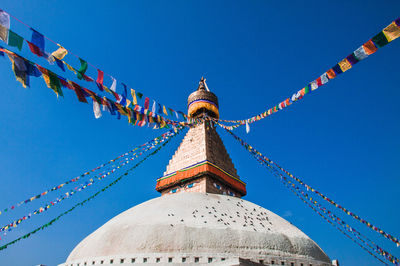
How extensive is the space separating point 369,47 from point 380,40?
28 centimetres

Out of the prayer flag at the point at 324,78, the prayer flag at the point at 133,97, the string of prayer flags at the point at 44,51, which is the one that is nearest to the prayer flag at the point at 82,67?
the string of prayer flags at the point at 44,51

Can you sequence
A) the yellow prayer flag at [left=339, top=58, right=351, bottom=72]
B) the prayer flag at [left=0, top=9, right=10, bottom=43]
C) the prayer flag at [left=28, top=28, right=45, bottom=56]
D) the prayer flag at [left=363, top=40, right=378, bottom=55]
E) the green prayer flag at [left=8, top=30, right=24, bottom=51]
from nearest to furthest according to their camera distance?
1. the prayer flag at [left=0, top=9, right=10, bottom=43]
2. the green prayer flag at [left=8, top=30, right=24, bottom=51]
3. the prayer flag at [left=28, top=28, right=45, bottom=56]
4. the prayer flag at [left=363, top=40, right=378, bottom=55]
5. the yellow prayer flag at [left=339, top=58, right=351, bottom=72]

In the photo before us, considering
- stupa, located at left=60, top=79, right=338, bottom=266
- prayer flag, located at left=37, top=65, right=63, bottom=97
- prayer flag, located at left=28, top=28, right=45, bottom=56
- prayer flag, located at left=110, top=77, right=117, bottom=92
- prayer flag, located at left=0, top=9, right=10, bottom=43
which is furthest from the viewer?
prayer flag, located at left=110, top=77, right=117, bottom=92

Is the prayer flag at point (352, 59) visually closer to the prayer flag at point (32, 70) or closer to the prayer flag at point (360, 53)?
the prayer flag at point (360, 53)

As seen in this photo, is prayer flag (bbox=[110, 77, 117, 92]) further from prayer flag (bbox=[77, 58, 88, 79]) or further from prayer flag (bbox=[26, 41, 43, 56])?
prayer flag (bbox=[26, 41, 43, 56])

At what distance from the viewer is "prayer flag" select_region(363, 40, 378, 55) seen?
5250 millimetres

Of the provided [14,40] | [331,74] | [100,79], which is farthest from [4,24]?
[331,74]

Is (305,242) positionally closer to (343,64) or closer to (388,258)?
(388,258)

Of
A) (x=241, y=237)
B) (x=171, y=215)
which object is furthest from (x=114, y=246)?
(x=241, y=237)

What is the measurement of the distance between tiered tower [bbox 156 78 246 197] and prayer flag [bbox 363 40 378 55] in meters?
7.47

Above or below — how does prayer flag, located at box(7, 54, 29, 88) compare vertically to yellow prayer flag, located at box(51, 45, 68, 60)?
below

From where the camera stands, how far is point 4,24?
13.2 feet

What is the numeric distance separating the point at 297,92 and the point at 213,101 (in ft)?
28.3

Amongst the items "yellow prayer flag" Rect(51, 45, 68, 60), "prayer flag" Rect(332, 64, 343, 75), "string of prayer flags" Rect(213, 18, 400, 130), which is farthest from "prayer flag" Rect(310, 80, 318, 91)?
A: "yellow prayer flag" Rect(51, 45, 68, 60)
